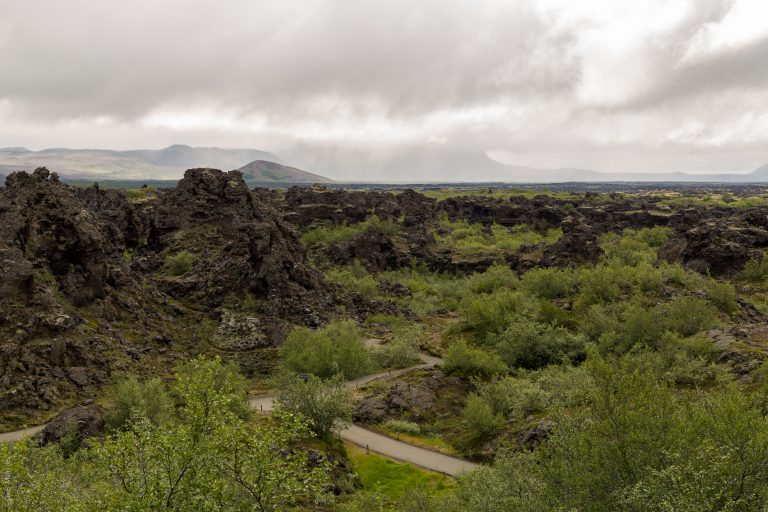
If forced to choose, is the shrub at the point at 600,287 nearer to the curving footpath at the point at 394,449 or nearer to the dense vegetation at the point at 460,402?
the dense vegetation at the point at 460,402

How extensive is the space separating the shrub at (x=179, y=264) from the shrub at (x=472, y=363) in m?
37.3

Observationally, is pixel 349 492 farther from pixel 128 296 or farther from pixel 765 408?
pixel 128 296

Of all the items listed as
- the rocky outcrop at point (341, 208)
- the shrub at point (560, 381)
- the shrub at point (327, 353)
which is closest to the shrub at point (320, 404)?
the shrub at point (327, 353)

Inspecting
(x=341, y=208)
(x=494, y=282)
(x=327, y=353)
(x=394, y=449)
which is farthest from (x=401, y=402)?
(x=341, y=208)

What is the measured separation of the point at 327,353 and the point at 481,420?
18.2m

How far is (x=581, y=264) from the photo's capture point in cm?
8650

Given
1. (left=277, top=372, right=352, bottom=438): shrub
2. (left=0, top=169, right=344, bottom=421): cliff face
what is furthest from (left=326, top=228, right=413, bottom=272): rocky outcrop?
(left=277, top=372, right=352, bottom=438): shrub

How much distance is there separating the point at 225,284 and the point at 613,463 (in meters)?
52.7

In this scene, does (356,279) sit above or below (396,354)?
above

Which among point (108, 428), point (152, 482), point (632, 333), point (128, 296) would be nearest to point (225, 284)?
point (128, 296)

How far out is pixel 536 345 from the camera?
53.7 metres

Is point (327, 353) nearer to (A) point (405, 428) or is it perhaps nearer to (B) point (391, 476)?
(A) point (405, 428)

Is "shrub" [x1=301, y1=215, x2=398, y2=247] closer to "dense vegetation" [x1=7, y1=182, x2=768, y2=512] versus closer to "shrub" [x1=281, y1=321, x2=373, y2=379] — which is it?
"dense vegetation" [x1=7, y1=182, x2=768, y2=512]

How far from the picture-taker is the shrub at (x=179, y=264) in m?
69.4
